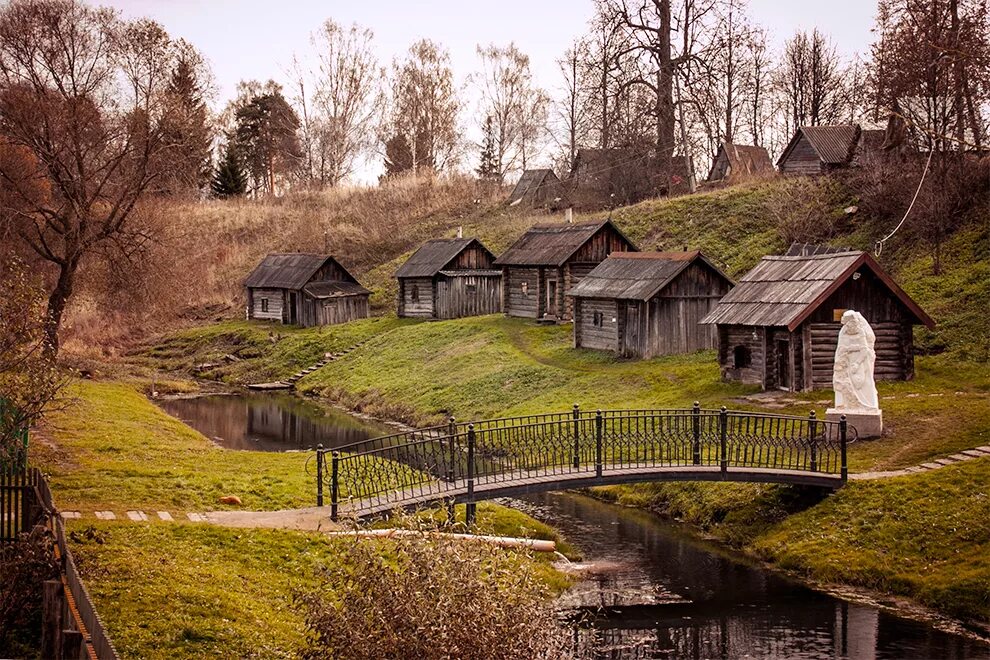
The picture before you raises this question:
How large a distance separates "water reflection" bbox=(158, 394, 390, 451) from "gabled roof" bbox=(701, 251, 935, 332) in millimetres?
13556

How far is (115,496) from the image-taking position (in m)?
22.6

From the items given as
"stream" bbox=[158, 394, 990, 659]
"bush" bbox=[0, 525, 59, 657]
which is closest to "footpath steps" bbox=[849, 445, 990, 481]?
"stream" bbox=[158, 394, 990, 659]

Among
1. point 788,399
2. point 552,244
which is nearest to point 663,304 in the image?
point 788,399

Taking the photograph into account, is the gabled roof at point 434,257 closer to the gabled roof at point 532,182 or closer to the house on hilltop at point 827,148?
the gabled roof at point 532,182

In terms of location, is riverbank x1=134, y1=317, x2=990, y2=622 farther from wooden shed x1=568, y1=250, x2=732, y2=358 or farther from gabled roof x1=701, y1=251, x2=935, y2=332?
gabled roof x1=701, y1=251, x2=935, y2=332

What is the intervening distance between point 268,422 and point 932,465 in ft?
86.1

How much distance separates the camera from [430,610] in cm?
1088

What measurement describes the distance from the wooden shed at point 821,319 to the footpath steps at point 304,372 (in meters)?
25.5

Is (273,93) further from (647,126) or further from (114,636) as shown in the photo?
(114,636)

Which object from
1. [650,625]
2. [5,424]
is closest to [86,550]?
[5,424]

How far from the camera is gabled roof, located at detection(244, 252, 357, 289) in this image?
64.8m

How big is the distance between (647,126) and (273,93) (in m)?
44.3

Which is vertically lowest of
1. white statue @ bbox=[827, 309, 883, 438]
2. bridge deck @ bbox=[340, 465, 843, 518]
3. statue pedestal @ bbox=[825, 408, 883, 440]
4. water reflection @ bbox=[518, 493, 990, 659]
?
water reflection @ bbox=[518, 493, 990, 659]

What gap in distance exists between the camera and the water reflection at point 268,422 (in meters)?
38.9
